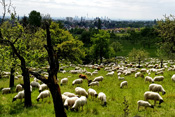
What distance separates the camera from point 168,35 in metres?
21.2

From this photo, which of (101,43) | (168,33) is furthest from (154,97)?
(101,43)

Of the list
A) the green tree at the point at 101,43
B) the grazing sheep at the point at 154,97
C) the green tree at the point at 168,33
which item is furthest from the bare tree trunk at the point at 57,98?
the green tree at the point at 101,43

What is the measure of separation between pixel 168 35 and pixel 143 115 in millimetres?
14534

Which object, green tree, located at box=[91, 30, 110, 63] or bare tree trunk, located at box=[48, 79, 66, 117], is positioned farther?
green tree, located at box=[91, 30, 110, 63]

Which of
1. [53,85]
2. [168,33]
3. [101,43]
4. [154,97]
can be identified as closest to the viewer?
[53,85]

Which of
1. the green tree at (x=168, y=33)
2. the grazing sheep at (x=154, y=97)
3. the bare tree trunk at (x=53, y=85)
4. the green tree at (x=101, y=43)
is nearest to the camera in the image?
the bare tree trunk at (x=53, y=85)

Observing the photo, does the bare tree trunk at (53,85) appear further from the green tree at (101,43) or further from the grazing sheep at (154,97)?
the green tree at (101,43)

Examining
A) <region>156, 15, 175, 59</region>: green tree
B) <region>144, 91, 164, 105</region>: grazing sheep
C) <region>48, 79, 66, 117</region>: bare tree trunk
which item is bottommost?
<region>144, 91, 164, 105</region>: grazing sheep

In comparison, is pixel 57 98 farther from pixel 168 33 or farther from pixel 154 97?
pixel 168 33

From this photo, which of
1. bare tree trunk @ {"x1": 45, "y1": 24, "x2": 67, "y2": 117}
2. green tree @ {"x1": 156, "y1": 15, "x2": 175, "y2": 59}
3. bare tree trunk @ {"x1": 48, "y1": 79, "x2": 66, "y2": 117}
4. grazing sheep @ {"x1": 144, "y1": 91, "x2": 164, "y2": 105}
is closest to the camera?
bare tree trunk @ {"x1": 45, "y1": 24, "x2": 67, "y2": 117}

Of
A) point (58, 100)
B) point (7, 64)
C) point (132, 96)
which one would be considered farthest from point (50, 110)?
point (132, 96)

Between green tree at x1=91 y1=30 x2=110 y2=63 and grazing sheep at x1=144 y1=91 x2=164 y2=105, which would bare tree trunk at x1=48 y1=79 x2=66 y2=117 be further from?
green tree at x1=91 y1=30 x2=110 y2=63

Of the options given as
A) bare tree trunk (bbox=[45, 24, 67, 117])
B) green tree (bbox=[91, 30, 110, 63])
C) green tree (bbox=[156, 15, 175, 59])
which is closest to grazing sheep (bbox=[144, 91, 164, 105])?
bare tree trunk (bbox=[45, 24, 67, 117])

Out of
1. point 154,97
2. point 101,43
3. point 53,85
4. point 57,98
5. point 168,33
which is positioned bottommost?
point 154,97
